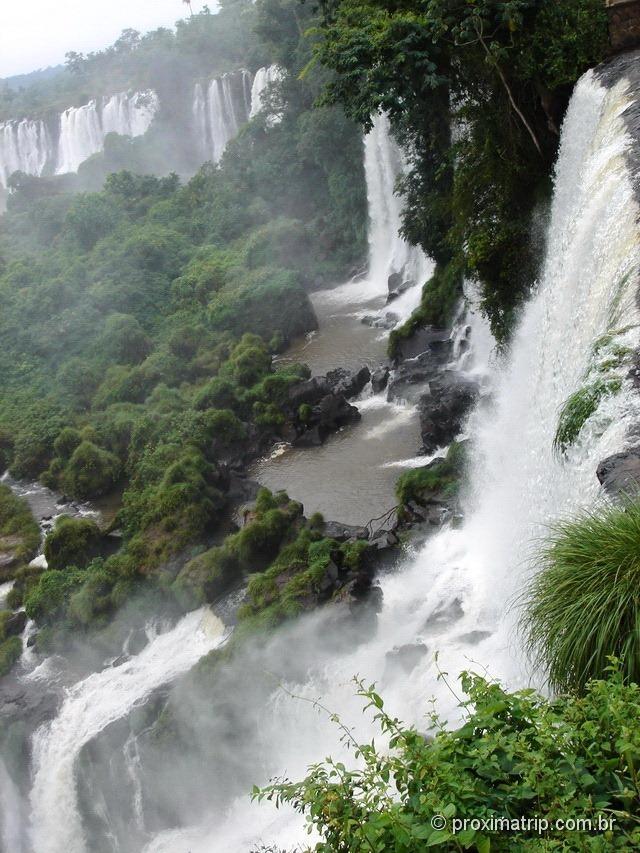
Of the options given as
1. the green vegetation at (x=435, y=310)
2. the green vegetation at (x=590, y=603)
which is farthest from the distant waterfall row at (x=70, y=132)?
the green vegetation at (x=590, y=603)

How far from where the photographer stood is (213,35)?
48844 millimetres

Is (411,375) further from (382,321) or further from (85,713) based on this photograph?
(85,713)

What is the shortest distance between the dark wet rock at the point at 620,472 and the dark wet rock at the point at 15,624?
517 inches

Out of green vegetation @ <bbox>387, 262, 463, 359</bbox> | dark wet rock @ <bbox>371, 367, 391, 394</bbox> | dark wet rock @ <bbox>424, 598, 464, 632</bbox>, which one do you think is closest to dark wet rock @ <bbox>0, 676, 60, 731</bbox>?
dark wet rock @ <bbox>424, 598, 464, 632</bbox>

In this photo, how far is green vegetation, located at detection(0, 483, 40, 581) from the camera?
1792 centimetres

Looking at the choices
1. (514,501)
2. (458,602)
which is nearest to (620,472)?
(514,501)

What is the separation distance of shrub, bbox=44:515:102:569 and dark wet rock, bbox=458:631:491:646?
9719 millimetres

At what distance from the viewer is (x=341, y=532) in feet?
46.6

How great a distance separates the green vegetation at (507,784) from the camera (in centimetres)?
309

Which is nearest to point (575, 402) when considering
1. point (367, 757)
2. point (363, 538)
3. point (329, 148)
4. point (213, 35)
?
point (367, 757)

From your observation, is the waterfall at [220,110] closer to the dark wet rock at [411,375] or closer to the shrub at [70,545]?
the dark wet rock at [411,375]

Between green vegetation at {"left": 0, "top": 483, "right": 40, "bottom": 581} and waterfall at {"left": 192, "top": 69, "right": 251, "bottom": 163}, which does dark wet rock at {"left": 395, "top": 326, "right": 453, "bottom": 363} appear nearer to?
green vegetation at {"left": 0, "top": 483, "right": 40, "bottom": 581}

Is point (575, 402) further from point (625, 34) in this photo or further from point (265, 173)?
point (265, 173)

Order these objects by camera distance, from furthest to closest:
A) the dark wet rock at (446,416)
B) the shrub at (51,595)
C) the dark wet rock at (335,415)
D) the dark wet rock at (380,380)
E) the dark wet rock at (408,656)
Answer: the dark wet rock at (380,380) < the dark wet rock at (335,415) < the dark wet rock at (446,416) < the shrub at (51,595) < the dark wet rock at (408,656)
